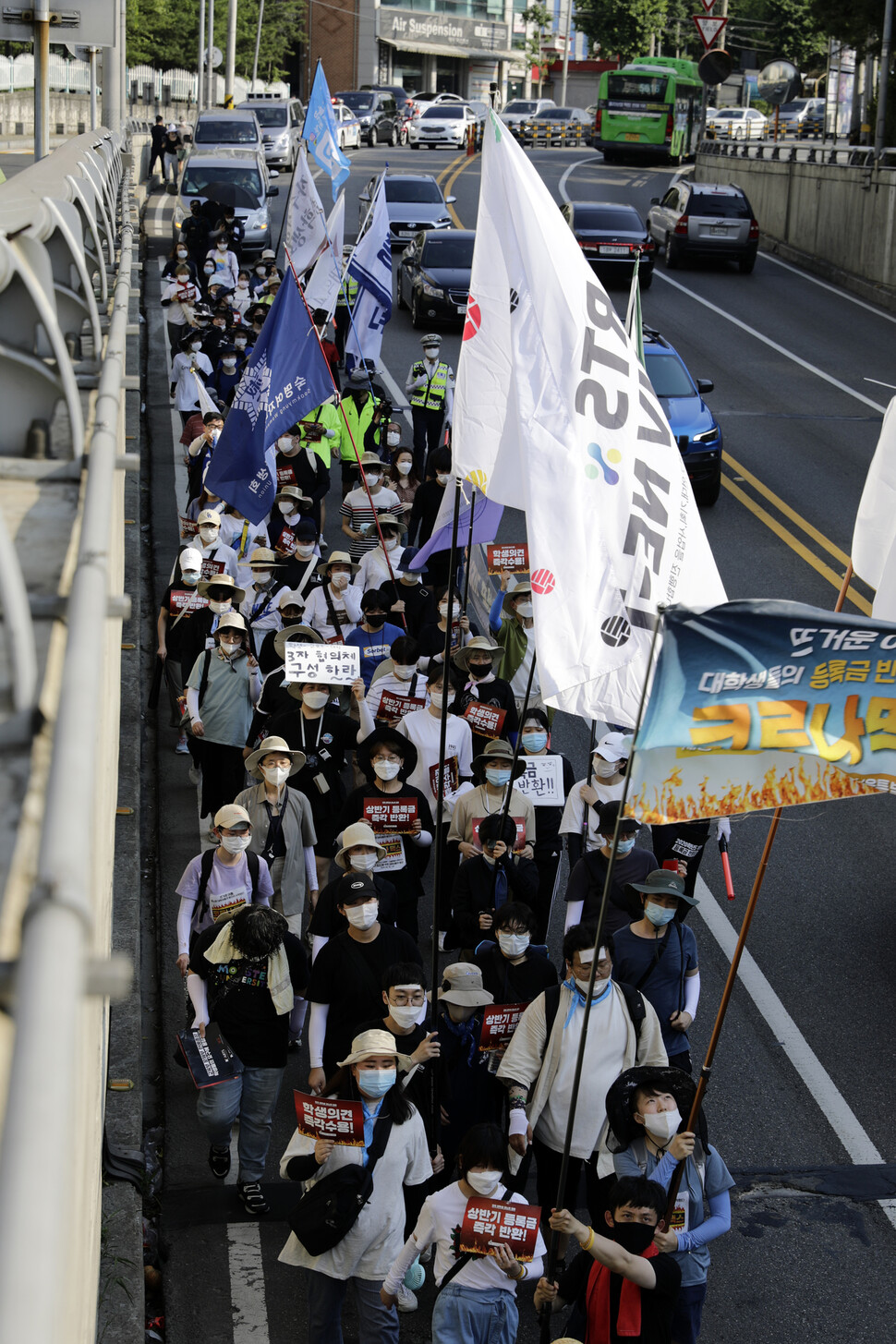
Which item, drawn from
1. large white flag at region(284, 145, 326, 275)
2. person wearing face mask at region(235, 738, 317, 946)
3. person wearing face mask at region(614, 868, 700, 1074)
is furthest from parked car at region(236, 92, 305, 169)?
person wearing face mask at region(614, 868, 700, 1074)

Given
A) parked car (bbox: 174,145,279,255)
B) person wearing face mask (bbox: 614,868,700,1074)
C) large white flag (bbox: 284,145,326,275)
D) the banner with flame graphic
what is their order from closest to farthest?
1. the banner with flame graphic
2. person wearing face mask (bbox: 614,868,700,1074)
3. large white flag (bbox: 284,145,326,275)
4. parked car (bbox: 174,145,279,255)

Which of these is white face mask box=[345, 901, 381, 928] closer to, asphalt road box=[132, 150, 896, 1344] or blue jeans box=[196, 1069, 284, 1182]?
blue jeans box=[196, 1069, 284, 1182]

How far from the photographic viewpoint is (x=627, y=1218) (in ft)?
17.6

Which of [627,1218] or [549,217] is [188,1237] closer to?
[627,1218]

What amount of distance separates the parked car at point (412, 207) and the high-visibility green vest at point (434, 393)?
654 inches

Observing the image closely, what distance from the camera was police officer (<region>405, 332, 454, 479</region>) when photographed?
1672cm

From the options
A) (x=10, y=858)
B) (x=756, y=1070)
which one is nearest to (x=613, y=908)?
(x=756, y=1070)

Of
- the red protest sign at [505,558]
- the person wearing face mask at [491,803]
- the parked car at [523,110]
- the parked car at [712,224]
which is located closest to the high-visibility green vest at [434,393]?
the red protest sign at [505,558]

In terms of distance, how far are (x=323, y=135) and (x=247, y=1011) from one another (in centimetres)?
1694

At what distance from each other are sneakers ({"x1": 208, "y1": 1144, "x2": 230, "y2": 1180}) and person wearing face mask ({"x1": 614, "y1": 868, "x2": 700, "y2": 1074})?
77.4 inches

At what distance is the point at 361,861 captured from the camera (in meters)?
7.30

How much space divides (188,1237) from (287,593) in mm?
5400

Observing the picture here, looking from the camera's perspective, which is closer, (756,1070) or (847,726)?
(847,726)

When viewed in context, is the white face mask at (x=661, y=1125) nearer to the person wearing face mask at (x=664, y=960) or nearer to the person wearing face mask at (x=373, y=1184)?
the person wearing face mask at (x=373, y=1184)
